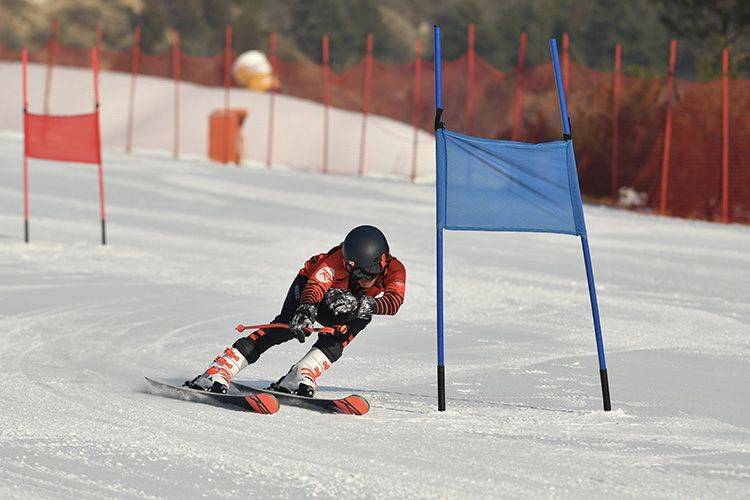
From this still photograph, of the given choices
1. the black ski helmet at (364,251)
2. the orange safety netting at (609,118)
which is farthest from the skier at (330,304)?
the orange safety netting at (609,118)

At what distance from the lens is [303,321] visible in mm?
8062

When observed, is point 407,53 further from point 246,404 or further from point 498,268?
point 246,404

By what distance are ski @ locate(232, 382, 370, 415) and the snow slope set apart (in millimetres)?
96

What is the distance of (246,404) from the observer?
821cm

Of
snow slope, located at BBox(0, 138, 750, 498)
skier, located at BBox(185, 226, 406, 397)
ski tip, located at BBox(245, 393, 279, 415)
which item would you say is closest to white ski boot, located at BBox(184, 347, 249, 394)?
Answer: skier, located at BBox(185, 226, 406, 397)

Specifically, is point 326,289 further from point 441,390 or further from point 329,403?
point 441,390

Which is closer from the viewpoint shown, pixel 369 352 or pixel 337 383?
pixel 337 383

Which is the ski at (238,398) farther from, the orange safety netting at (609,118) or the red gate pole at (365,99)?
the red gate pole at (365,99)

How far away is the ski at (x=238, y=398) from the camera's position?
26.7ft

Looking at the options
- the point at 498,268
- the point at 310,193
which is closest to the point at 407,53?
the point at 310,193

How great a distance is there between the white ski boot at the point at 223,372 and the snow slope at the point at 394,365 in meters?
0.16

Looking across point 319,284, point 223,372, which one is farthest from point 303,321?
point 223,372

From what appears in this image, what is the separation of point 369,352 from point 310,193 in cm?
1544

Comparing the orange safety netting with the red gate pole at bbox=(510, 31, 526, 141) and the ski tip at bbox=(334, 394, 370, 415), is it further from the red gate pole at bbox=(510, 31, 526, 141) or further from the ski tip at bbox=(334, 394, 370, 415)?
the ski tip at bbox=(334, 394, 370, 415)
